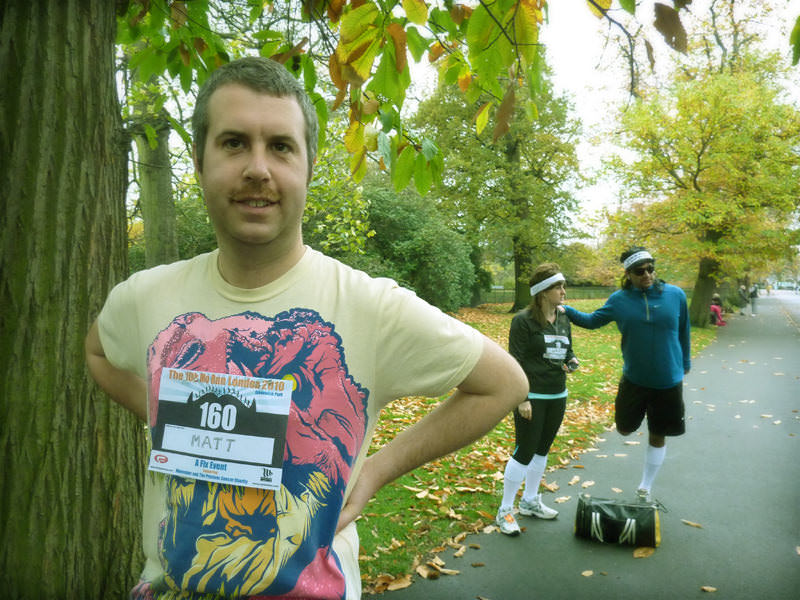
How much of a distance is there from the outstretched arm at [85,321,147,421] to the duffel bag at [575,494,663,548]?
11.9 feet

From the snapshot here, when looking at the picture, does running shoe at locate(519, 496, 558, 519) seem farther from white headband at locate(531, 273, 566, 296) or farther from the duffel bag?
white headband at locate(531, 273, 566, 296)

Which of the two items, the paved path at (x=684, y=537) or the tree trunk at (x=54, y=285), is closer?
the tree trunk at (x=54, y=285)

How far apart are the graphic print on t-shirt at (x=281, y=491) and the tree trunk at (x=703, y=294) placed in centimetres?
2448

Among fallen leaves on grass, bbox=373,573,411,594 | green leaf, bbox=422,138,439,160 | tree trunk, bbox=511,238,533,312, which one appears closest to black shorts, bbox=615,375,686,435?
fallen leaves on grass, bbox=373,573,411,594

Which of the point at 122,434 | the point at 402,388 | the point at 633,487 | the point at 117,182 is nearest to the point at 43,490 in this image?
the point at 122,434

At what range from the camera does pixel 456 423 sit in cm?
160

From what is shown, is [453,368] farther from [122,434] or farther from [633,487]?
[633,487]

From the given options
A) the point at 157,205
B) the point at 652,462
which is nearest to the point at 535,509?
the point at 652,462

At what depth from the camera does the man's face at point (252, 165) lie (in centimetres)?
148

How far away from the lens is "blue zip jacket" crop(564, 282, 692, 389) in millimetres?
4848

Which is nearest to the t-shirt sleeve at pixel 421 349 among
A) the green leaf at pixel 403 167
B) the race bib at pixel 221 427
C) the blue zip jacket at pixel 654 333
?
the race bib at pixel 221 427

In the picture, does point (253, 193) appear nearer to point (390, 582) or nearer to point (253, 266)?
point (253, 266)

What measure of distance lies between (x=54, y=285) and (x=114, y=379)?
2.05ft

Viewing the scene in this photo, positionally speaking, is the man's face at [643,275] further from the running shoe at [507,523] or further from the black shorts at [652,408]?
the running shoe at [507,523]
